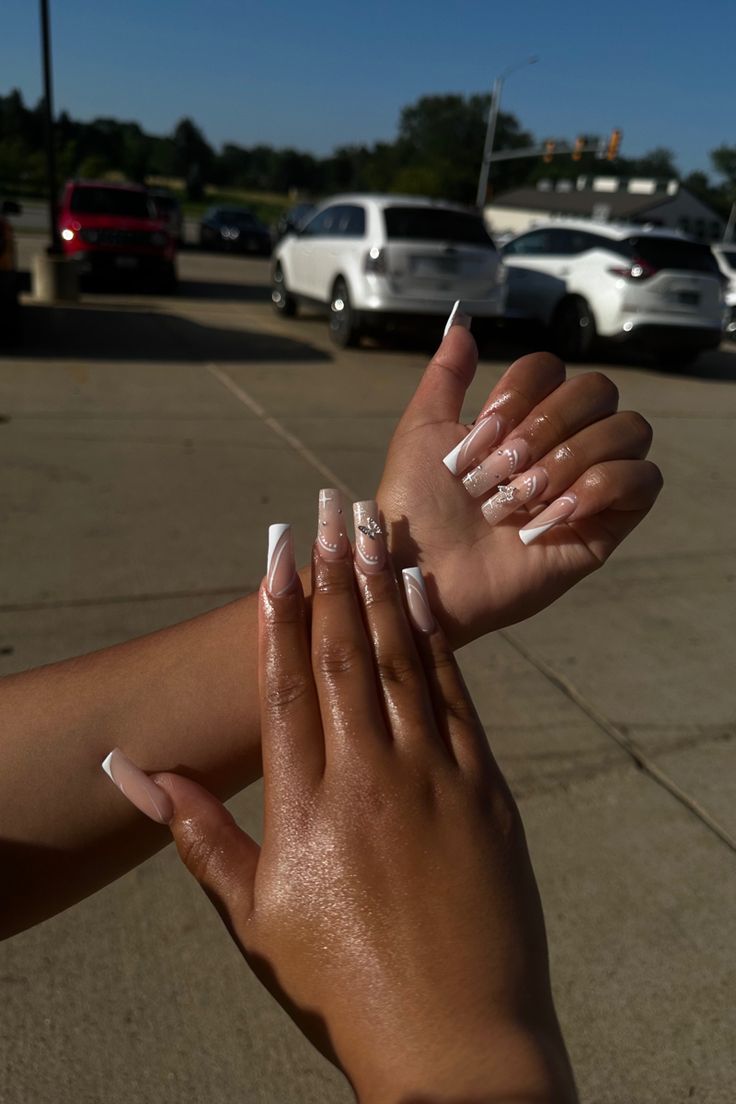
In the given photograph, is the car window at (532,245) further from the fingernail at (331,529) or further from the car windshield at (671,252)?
the fingernail at (331,529)

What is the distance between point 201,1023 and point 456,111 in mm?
100419

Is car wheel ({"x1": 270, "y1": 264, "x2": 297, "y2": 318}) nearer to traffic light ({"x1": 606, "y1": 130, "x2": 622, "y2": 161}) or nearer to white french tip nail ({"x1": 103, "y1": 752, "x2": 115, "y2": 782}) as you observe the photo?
white french tip nail ({"x1": 103, "y1": 752, "x2": 115, "y2": 782})

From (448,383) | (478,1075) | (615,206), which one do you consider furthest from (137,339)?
(615,206)

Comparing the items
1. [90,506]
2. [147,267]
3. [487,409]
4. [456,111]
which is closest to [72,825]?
[487,409]

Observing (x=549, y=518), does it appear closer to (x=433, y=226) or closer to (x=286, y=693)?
(x=286, y=693)

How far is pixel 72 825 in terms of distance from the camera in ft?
4.04

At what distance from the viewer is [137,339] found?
9.77 metres

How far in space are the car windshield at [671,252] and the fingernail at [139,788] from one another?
1000 centimetres

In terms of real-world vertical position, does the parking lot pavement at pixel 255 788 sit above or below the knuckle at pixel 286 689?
below

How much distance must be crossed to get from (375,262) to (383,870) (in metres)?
8.94

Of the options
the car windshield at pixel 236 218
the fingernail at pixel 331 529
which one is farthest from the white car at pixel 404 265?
the car windshield at pixel 236 218

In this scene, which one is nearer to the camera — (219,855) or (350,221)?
(219,855)

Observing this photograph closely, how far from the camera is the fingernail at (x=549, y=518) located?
129cm

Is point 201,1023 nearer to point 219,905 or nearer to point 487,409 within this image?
point 219,905
